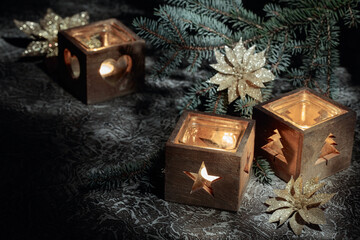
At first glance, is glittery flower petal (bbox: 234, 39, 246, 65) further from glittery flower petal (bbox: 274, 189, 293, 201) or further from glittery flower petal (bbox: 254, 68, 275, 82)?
glittery flower petal (bbox: 274, 189, 293, 201)

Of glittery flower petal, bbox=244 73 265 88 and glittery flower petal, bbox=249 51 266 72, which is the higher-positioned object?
glittery flower petal, bbox=249 51 266 72

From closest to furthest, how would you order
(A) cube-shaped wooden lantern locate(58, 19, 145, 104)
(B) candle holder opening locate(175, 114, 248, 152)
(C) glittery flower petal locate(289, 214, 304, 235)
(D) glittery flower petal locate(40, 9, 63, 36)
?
(C) glittery flower petal locate(289, 214, 304, 235) < (B) candle holder opening locate(175, 114, 248, 152) < (A) cube-shaped wooden lantern locate(58, 19, 145, 104) < (D) glittery flower petal locate(40, 9, 63, 36)

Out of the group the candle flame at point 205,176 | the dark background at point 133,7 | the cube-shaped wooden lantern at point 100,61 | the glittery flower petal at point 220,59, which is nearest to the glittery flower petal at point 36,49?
the cube-shaped wooden lantern at point 100,61

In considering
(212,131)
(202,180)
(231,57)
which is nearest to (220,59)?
(231,57)

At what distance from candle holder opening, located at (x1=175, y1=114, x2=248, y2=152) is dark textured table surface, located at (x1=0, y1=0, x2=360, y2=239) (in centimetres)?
10

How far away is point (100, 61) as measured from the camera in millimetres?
1413

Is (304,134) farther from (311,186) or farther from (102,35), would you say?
(102,35)

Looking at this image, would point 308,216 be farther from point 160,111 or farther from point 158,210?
point 160,111

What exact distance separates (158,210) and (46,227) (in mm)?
202

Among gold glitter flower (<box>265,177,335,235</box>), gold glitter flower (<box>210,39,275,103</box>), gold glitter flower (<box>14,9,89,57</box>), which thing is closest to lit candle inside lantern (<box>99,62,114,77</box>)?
gold glitter flower (<box>14,9,89,57</box>)

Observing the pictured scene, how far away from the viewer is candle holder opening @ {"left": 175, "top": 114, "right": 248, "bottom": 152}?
45.2 inches

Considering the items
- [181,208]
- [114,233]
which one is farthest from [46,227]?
[181,208]

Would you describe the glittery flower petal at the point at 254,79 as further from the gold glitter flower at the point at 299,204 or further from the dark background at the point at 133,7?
the dark background at the point at 133,7

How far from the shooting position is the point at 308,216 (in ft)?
3.47
